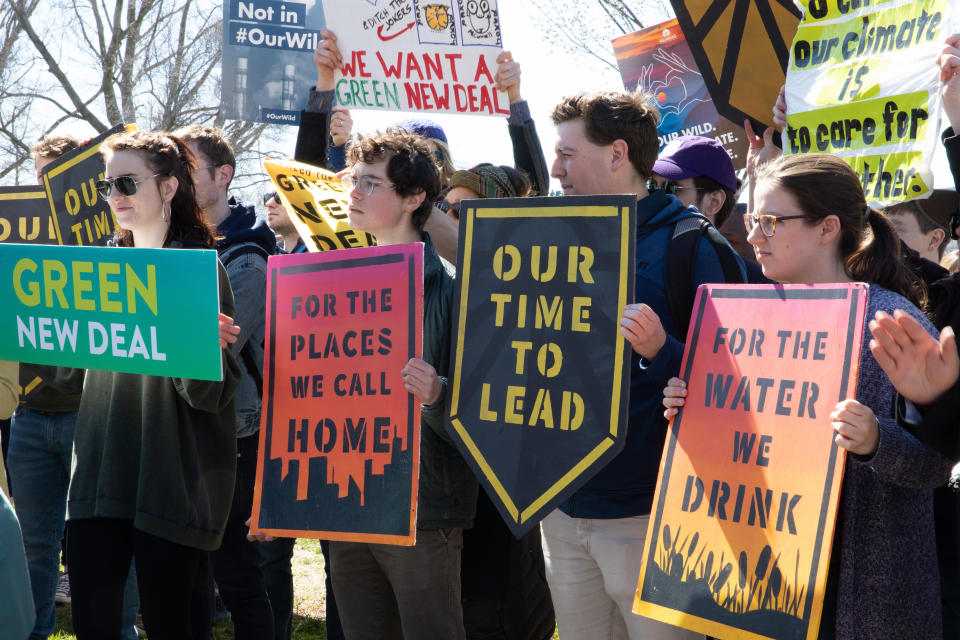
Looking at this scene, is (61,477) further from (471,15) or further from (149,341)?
(471,15)

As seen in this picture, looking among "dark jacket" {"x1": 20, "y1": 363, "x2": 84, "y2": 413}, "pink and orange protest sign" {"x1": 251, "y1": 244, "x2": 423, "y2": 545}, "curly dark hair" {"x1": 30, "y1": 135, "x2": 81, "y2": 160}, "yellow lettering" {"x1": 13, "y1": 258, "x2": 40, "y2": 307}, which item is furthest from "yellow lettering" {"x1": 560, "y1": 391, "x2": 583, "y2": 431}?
"curly dark hair" {"x1": 30, "y1": 135, "x2": 81, "y2": 160}

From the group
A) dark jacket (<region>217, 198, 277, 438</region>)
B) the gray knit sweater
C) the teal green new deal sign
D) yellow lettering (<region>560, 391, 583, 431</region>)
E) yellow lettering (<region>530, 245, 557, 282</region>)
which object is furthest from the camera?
dark jacket (<region>217, 198, 277, 438</region>)

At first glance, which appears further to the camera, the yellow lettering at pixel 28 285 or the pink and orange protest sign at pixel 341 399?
the yellow lettering at pixel 28 285

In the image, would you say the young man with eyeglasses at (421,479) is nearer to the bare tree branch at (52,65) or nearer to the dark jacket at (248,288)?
Result: the dark jacket at (248,288)

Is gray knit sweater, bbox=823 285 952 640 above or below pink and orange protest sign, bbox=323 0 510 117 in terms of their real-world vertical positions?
below

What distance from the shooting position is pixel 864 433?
2.15 metres

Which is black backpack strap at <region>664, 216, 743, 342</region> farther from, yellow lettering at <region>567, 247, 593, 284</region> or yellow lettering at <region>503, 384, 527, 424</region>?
yellow lettering at <region>503, 384, 527, 424</region>

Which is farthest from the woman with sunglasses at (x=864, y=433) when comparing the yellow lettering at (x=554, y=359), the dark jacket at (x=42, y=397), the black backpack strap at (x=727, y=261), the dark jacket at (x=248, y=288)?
the dark jacket at (x=42, y=397)

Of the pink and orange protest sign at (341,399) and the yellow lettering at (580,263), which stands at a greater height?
the yellow lettering at (580,263)

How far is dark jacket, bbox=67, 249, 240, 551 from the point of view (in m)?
3.06

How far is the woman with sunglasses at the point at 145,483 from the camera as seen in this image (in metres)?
3.05

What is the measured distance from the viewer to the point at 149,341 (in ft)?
10.3

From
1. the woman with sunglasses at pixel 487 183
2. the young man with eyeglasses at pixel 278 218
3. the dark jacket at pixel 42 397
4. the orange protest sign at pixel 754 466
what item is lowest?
the dark jacket at pixel 42 397

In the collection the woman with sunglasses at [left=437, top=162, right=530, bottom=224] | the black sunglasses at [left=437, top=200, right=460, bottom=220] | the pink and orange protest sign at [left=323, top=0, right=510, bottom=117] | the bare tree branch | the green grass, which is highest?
the bare tree branch
